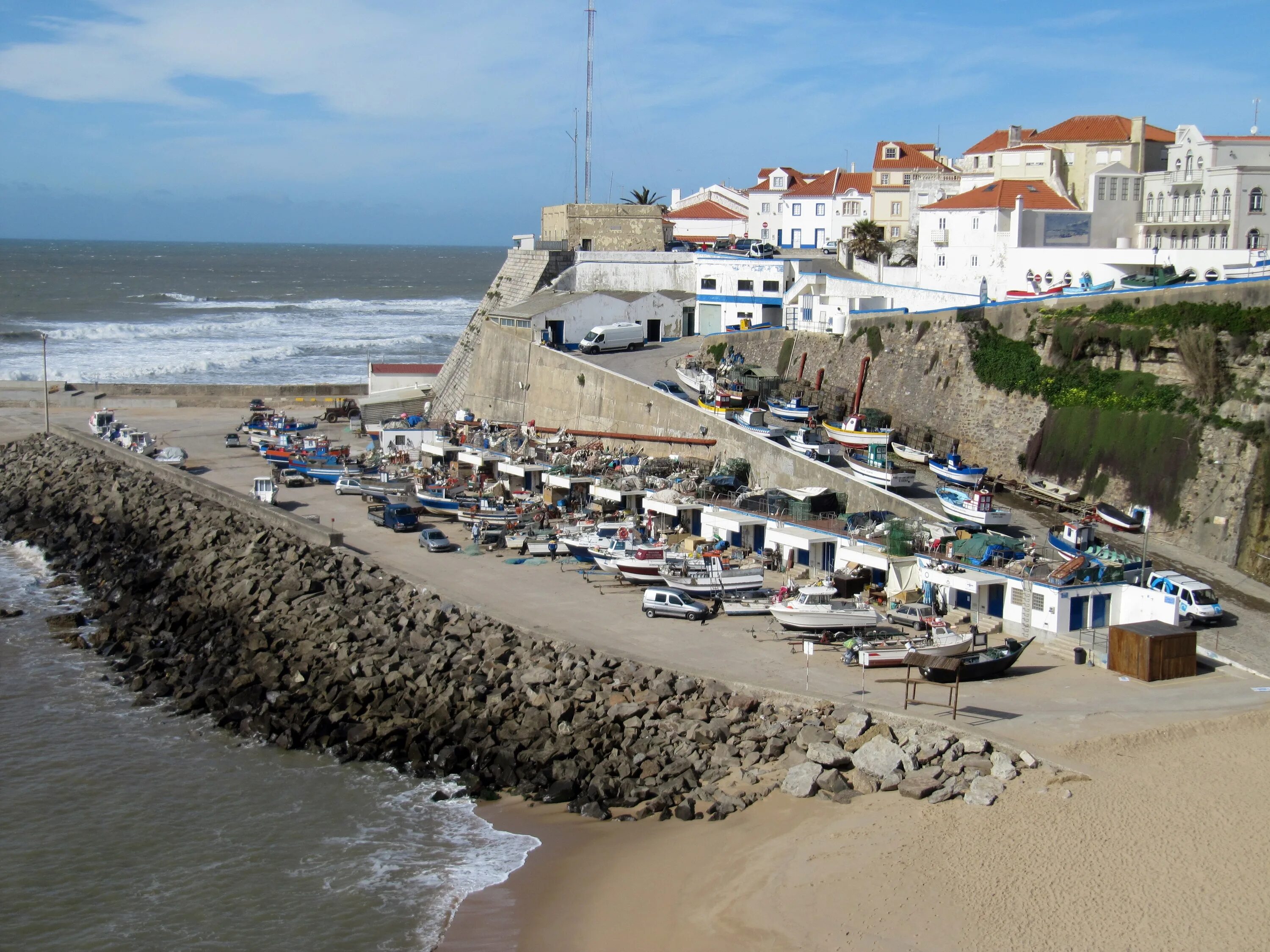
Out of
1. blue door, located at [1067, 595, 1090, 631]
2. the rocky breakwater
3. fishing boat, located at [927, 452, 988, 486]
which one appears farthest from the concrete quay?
fishing boat, located at [927, 452, 988, 486]

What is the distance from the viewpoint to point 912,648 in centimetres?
1856

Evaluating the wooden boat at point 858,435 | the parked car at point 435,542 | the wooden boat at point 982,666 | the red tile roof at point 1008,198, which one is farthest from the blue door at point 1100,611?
the red tile roof at point 1008,198

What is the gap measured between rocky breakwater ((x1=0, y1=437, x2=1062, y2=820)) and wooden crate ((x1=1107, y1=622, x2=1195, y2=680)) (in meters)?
3.77

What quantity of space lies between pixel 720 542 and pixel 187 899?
44.0 feet

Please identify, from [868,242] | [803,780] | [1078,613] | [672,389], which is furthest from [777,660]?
[868,242]

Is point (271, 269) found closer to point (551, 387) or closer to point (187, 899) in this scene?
point (551, 387)

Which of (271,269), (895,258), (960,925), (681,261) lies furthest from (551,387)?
(271,269)

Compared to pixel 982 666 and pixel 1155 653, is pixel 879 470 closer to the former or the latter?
pixel 982 666

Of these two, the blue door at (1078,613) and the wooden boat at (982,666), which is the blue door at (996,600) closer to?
the blue door at (1078,613)

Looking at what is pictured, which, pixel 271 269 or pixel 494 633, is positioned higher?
pixel 271 269

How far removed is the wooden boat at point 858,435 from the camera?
2839cm

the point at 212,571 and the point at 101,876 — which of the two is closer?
the point at 101,876

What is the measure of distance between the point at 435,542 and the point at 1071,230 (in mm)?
19724

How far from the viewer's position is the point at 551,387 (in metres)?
36.4
